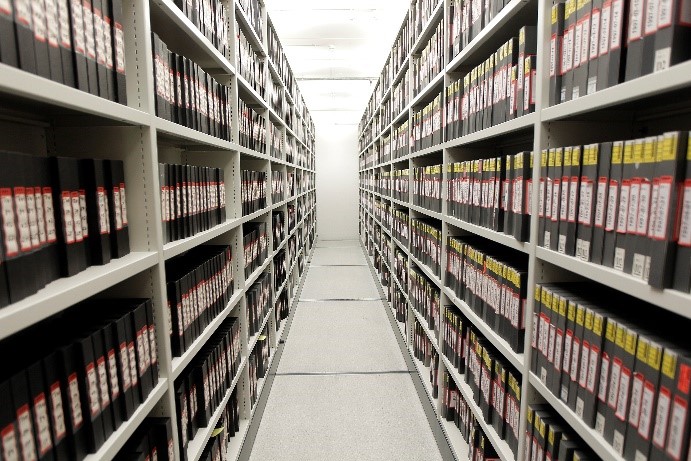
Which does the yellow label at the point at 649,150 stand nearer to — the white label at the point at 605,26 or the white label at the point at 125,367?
the white label at the point at 605,26

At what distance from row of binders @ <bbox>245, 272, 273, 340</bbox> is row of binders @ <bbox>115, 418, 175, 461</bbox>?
40.8 inches

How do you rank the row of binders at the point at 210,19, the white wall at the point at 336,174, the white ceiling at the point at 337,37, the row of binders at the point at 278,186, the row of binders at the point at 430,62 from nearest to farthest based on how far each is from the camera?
the row of binders at the point at 210,19 → the row of binders at the point at 430,62 → the row of binders at the point at 278,186 → the white ceiling at the point at 337,37 → the white wall at the point at 336,174

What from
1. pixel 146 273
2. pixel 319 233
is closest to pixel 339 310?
pixel 146 273

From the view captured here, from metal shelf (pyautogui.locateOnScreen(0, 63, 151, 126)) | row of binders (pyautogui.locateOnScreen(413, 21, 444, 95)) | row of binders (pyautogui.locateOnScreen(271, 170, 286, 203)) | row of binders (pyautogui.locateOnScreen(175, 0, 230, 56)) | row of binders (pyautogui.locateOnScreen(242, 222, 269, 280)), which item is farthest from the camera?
row of binders (pyautogui.locateOnScreen(271, 170, 286, 203))

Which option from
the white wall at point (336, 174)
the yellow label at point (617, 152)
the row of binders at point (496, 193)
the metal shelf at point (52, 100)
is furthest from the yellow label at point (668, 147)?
the white wall at point (336, 174)

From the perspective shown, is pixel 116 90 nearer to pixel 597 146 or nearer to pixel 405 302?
pixel 597 146

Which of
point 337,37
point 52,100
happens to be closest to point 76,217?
point 52,100

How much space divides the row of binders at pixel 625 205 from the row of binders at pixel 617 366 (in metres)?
0.13

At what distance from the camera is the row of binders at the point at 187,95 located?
113 centimetres

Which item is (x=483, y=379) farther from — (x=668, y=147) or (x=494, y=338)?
(x=668, y=147)

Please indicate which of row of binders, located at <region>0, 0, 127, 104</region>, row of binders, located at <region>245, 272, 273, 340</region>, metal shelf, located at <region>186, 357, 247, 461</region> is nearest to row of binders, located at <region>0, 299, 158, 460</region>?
metal shelf, located at <region>186, 357, 247, 461</region>

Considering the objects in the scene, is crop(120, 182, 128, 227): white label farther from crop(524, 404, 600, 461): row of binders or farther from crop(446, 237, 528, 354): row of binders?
crop(524, 404, 600, 461): row of binders

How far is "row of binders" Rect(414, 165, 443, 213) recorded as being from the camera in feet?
7.01

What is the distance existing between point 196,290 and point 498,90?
127 cm
